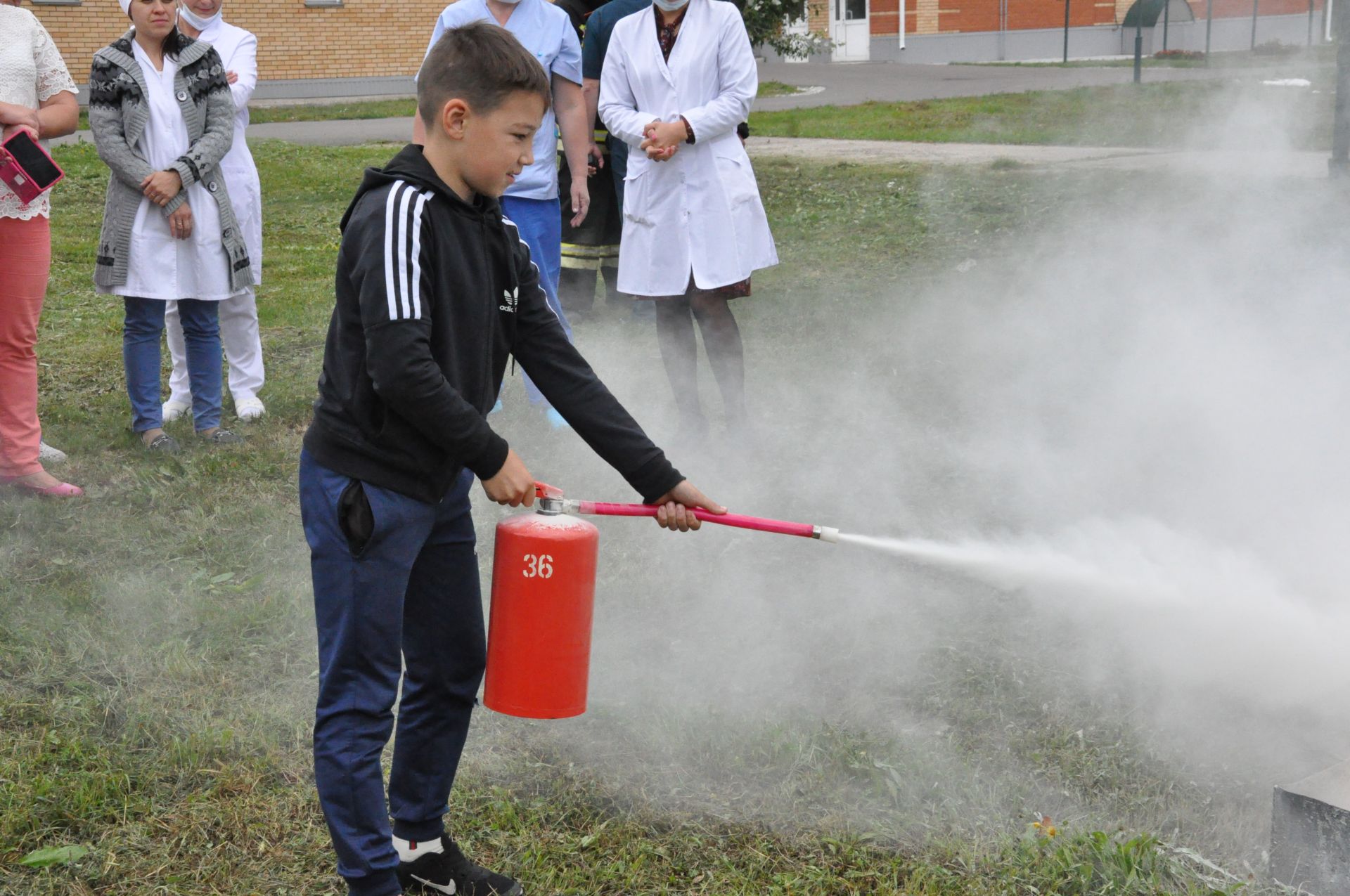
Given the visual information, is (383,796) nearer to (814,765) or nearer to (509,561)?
(509,561)

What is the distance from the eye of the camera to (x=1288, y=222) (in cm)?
616

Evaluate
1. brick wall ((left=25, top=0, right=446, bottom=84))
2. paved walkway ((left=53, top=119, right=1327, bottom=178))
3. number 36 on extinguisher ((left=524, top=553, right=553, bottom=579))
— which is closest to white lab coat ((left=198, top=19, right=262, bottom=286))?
number 36 on extinguisher ((left=524, top=553, right=553, bottom=579))

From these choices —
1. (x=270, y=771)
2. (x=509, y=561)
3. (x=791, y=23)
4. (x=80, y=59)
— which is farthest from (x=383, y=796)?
(x=80, y=59)

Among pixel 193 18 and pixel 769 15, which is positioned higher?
pixel 769 15

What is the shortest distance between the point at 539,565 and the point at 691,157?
8.72 ft

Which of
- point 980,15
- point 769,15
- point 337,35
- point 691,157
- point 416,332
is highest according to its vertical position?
point 980,15

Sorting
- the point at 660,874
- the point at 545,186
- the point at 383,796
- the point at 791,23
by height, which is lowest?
the point at 660,874

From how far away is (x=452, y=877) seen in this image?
239cm

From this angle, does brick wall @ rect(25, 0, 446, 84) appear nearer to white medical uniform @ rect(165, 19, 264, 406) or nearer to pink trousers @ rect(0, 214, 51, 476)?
white medical uniform @ rect(165, 19, 264, 406)

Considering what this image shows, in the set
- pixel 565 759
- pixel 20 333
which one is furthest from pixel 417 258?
pixel 20 333

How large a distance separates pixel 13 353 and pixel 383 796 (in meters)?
3.18

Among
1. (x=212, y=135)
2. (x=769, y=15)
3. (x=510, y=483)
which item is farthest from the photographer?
(x=769, y=15)

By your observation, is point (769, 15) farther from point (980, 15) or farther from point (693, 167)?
point (980, 15)

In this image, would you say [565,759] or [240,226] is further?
[240,226]
